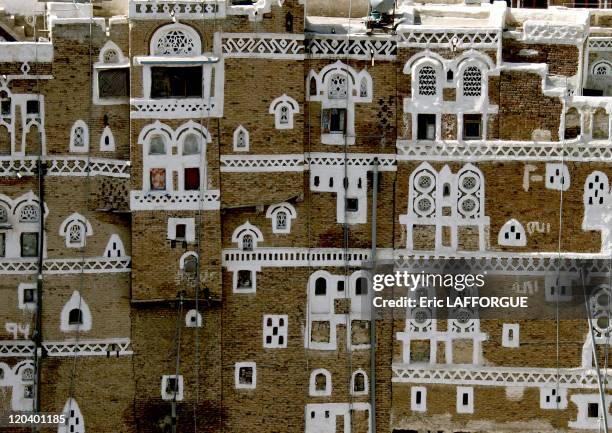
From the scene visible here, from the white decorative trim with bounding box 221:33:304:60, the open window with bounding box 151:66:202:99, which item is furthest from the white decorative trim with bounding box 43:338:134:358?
the white decorative trim with bounding box 221:33:304:60

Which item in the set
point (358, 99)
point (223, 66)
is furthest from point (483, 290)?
point (223, 66)

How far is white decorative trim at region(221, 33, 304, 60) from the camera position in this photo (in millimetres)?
38156

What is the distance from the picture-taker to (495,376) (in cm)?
3875

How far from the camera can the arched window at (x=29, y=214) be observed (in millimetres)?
38500

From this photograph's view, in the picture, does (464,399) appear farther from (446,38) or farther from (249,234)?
(446,38)

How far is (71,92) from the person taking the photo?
3850 cm

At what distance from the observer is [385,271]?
128 ft

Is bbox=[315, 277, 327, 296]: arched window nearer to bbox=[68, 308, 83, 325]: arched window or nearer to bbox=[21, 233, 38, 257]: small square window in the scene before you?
bbox=[68, 308, 83, 325]: arched window

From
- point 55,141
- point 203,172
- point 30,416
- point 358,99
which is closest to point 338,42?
point 358,99

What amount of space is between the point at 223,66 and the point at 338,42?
2533mm

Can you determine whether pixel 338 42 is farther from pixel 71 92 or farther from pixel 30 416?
pixel 30 416

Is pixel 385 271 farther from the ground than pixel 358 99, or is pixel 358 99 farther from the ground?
pixel 358 99

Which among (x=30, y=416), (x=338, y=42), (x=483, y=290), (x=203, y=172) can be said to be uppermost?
(x=338, y=42)

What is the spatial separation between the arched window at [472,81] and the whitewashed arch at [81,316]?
30.3 ft
